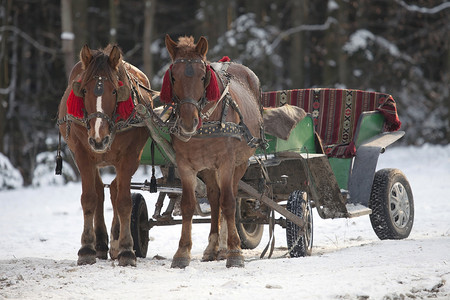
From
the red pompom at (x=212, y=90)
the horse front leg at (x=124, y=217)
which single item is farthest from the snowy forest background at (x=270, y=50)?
the red pompom at (x=212, y=90)

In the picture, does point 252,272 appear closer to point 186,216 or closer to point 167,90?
point 186,216

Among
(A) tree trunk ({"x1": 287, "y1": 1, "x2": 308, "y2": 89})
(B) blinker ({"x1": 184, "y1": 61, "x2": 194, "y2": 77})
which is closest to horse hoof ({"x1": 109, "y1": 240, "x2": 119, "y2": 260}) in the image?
(B) blinker ({"x1": 184, "y1": 61, "x2": 194, "y2": 77})

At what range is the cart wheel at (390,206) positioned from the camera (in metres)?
8.10

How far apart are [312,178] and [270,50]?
15.1 meters

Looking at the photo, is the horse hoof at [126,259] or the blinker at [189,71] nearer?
the blinker at [189,71]

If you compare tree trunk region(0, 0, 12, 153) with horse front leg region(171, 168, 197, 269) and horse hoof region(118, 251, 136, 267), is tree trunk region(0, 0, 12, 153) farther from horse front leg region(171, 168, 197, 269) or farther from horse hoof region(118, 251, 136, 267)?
horse front leg region(171, 168, 197, 269)

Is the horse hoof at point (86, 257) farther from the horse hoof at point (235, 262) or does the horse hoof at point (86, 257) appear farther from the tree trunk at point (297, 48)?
the tree trunk at point (297, 48)

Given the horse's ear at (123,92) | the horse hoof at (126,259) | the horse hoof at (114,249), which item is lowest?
the horse hoof at (114,249)

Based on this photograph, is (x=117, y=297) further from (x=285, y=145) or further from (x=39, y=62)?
(x=39, y=62)

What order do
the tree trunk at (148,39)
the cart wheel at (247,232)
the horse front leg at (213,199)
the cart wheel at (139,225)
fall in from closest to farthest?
1. the horse front leg at (213,199)
2. the cart wheel at (139,225)
3. the cart wheel at (247,232)
4. the tree trunk at (148,39)

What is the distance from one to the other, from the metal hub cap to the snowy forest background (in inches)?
487

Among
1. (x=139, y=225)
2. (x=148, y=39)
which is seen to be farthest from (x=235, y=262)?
(x=148, y=39)

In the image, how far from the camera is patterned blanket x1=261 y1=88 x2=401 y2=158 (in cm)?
885

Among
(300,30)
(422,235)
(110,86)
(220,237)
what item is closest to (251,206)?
(220,237)
